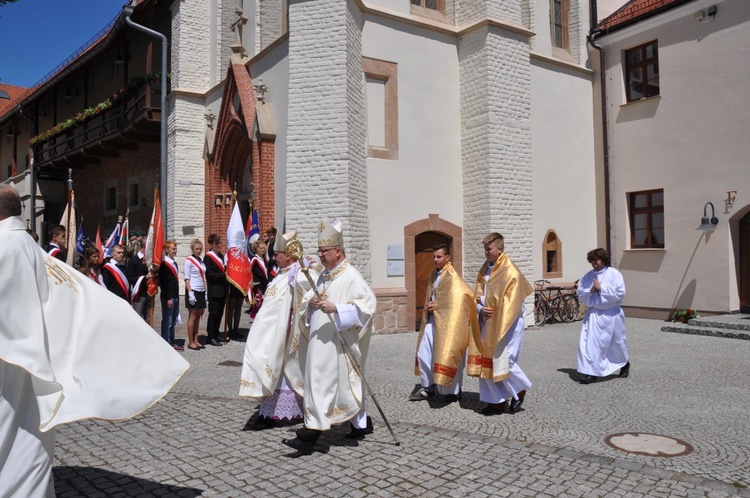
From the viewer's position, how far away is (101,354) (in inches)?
129

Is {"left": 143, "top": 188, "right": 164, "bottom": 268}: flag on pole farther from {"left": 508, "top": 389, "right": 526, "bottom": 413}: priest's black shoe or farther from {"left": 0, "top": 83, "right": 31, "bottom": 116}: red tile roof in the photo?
{"left": 0, "top": 83, "right": 31, "bottom": 116}: red tile roof

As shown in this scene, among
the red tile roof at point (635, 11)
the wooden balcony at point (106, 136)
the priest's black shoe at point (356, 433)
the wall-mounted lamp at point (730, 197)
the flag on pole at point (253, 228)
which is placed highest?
the red tile roof at point (635, 11)

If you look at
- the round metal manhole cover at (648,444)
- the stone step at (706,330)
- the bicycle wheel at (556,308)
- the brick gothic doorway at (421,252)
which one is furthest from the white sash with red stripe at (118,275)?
the stone step at (706,330)

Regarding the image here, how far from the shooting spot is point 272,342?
5617mm

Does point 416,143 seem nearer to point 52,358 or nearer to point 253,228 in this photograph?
point 253,228

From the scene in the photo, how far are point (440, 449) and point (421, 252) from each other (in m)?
9.30

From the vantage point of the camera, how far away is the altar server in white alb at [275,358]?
18.1 feet

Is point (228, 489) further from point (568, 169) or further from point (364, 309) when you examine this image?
point (568, 169)

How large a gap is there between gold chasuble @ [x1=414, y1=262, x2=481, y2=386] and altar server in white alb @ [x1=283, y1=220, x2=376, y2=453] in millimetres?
1350

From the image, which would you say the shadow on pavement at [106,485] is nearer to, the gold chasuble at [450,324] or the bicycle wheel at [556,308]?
the gold chasuble at [450,324]

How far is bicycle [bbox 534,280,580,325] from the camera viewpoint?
49.5 ft

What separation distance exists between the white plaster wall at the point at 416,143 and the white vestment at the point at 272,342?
745cm

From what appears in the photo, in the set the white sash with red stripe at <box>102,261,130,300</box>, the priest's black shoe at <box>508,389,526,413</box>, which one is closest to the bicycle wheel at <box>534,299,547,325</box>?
the priest's black shoe at <box>508,389,526,413</box>

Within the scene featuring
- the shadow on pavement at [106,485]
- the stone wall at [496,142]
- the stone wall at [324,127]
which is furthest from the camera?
the stone wall at [496,142]
